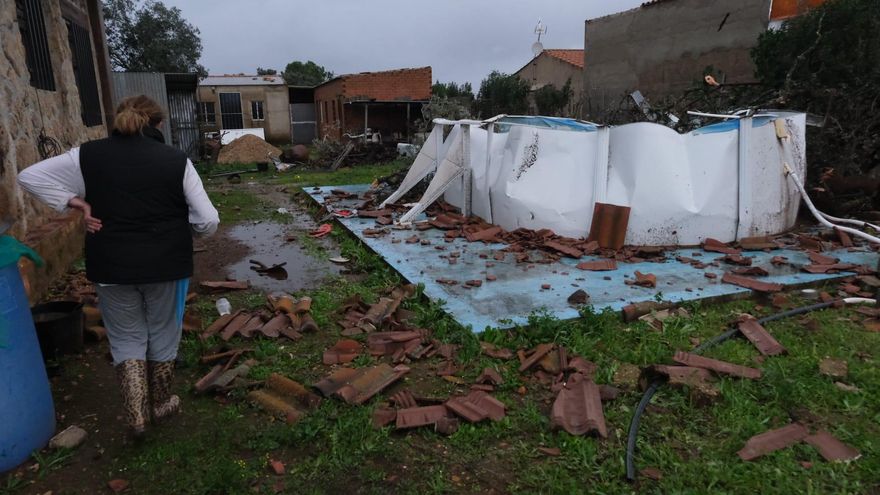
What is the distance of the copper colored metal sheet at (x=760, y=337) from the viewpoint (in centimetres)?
389

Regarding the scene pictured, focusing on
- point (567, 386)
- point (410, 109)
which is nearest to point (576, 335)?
point (567, 386)

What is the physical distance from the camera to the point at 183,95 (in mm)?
19797

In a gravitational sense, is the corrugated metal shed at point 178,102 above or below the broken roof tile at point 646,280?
above

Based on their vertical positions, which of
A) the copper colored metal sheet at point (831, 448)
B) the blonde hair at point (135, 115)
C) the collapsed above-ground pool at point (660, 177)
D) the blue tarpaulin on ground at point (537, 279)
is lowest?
the copper colored metal sheet at point (831, 448)

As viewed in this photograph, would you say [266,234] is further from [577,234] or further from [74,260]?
[577,234]

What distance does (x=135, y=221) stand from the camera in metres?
2.82

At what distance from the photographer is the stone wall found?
49.6ft

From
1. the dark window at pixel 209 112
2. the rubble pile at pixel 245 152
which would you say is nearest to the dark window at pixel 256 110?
the dark window at pixel 209 112

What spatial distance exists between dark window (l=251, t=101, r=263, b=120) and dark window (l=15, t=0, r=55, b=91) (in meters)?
27.3

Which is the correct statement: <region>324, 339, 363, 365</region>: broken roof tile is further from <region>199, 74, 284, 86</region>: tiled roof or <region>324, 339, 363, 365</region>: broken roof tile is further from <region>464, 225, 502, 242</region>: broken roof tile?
<region>199, 74, 284, 86</region>: tiled roof

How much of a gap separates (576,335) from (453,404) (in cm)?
136

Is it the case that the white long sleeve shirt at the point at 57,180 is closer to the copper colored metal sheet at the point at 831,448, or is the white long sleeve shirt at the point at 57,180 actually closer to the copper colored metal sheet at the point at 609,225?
the copper colored metal sheet at the point at 831,448

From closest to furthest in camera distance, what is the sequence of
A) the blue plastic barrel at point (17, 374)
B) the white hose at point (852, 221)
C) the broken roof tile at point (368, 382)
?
the blue plastic barrel at point (17, 374) → the broken roof tile at point (368, 382) → the white hose at point (852, 221)

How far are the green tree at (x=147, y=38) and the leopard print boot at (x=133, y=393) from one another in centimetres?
3523
